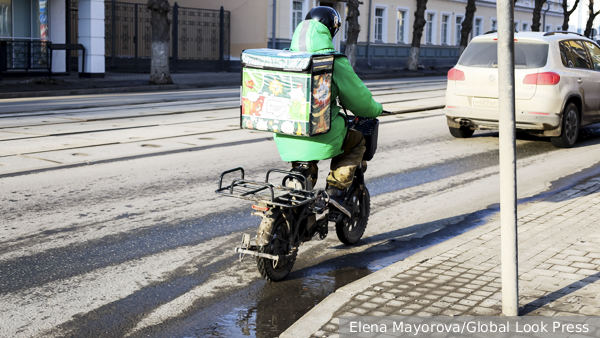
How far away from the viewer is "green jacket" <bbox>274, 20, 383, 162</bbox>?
4688 millimetres

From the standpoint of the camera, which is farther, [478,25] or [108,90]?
[478,25]

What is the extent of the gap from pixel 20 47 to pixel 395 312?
902 inches

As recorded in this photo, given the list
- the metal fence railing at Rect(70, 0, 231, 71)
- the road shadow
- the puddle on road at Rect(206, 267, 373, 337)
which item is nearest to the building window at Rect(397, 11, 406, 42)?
the metal fence railing at Rect(70, 0, 231, 71)

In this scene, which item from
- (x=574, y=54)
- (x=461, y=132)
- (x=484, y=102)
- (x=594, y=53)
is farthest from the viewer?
(x=461, y=132)

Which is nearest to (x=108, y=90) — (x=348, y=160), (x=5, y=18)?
(x=5, y=18)

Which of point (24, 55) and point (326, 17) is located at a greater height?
point (24, 55)

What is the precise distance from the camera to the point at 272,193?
460cm

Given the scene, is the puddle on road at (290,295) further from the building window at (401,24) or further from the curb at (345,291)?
the building window at (401,24)

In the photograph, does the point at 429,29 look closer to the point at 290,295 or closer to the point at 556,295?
the point at 290,295

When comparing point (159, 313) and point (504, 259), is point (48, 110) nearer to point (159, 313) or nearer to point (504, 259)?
point (159, 313)

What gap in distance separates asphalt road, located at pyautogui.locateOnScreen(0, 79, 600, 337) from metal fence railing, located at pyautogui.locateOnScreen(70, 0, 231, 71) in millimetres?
19052

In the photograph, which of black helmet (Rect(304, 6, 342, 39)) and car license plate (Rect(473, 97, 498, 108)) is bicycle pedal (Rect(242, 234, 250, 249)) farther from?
car license plate (Rect(473, 97, 498, 108))

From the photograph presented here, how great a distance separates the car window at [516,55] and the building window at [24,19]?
715 inches

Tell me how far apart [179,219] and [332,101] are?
7.64 ft
